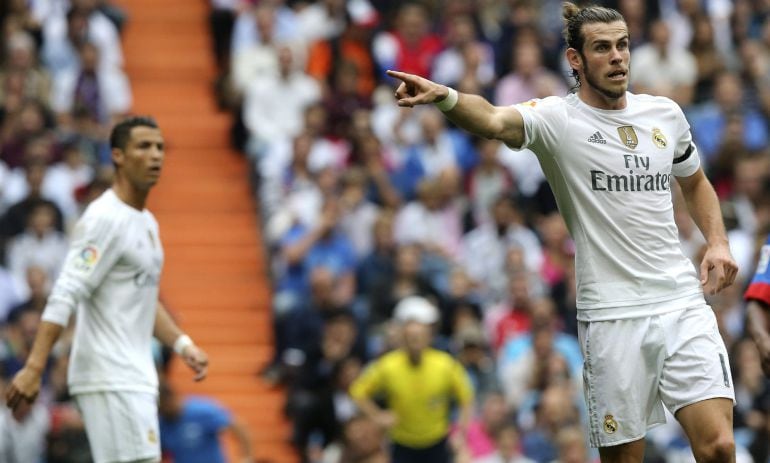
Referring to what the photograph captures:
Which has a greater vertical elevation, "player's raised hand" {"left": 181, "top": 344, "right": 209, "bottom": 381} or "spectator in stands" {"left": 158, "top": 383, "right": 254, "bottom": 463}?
"player's raised hand" {"left": 181, "top": 344, "right": 209, "bottom": 381}

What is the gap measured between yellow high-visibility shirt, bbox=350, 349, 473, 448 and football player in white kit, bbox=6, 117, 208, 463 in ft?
17.5

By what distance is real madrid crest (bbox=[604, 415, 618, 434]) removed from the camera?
8617 millimetres

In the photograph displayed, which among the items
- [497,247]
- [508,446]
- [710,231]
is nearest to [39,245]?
[497,247]

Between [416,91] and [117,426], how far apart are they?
312cm

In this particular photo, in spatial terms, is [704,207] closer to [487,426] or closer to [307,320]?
[487,426]

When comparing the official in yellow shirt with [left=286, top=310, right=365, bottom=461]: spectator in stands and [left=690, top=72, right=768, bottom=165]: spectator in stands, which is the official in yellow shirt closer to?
[left=286, top=310, right=365, bottom=461]: spectator in stands

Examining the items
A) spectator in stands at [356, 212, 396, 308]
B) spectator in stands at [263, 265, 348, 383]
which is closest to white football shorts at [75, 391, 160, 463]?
spectator in stands at [263, 265, 348, 383]

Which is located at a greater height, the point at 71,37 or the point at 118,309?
the point at 71,37

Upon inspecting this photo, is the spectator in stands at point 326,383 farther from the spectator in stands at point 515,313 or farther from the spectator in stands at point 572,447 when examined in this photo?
the spectator in stands at point 572,447

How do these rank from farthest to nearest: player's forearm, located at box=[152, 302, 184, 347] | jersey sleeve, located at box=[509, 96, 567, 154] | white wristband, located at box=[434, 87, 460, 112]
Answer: player's forearm, located at box=[152, 302, 184, 347], jersey sleeve, located at box=[509, 96, 567, 154], white wristband, located at box=[434, 87, 460, 112]

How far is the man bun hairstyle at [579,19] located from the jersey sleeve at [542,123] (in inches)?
12.7

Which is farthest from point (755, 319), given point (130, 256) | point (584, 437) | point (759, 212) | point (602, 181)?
point (759, 212)

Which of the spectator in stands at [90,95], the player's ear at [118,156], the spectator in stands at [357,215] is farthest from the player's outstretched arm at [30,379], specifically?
the spectator in stands at [90,95]

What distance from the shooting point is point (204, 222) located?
63.1ft
